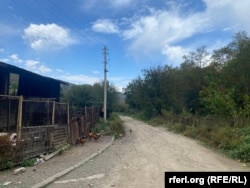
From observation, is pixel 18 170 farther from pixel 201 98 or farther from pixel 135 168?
pixel 201 98

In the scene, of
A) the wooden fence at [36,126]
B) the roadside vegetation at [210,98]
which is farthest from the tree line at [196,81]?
the wooden fence at [36,126]

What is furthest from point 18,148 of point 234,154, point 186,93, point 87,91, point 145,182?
point 87,91

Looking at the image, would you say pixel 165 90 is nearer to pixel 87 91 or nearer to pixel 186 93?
pixel 186 93

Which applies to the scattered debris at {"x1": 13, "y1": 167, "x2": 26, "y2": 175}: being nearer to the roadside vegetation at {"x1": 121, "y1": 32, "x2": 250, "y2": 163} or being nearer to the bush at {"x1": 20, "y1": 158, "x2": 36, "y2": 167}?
the bush at {"x1": 20, "y1": 158, "x2": 36, "y2": 167}

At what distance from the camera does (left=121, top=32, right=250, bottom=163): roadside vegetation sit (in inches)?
658

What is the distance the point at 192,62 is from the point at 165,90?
10.5 m

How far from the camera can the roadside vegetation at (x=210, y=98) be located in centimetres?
1670

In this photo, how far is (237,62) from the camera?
29.2 metres

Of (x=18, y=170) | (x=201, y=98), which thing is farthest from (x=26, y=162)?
(x=201, y=98)

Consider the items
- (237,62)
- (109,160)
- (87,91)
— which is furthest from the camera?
(87,91)

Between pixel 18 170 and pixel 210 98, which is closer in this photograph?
pixel 18 170

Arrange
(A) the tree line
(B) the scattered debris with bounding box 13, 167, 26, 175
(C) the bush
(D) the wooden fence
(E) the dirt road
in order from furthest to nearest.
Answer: (A) the tree line → (D) the wooden fence → (C) the bush → (B) the scattered debris with bounding box 13, 167, 26, 175 → (E) the dirt road

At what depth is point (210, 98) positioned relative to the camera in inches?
902

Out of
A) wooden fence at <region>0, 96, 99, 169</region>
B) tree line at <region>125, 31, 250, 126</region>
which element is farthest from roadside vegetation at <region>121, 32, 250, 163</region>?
wooden fence at <region>0, 96, 99, 169</region>
